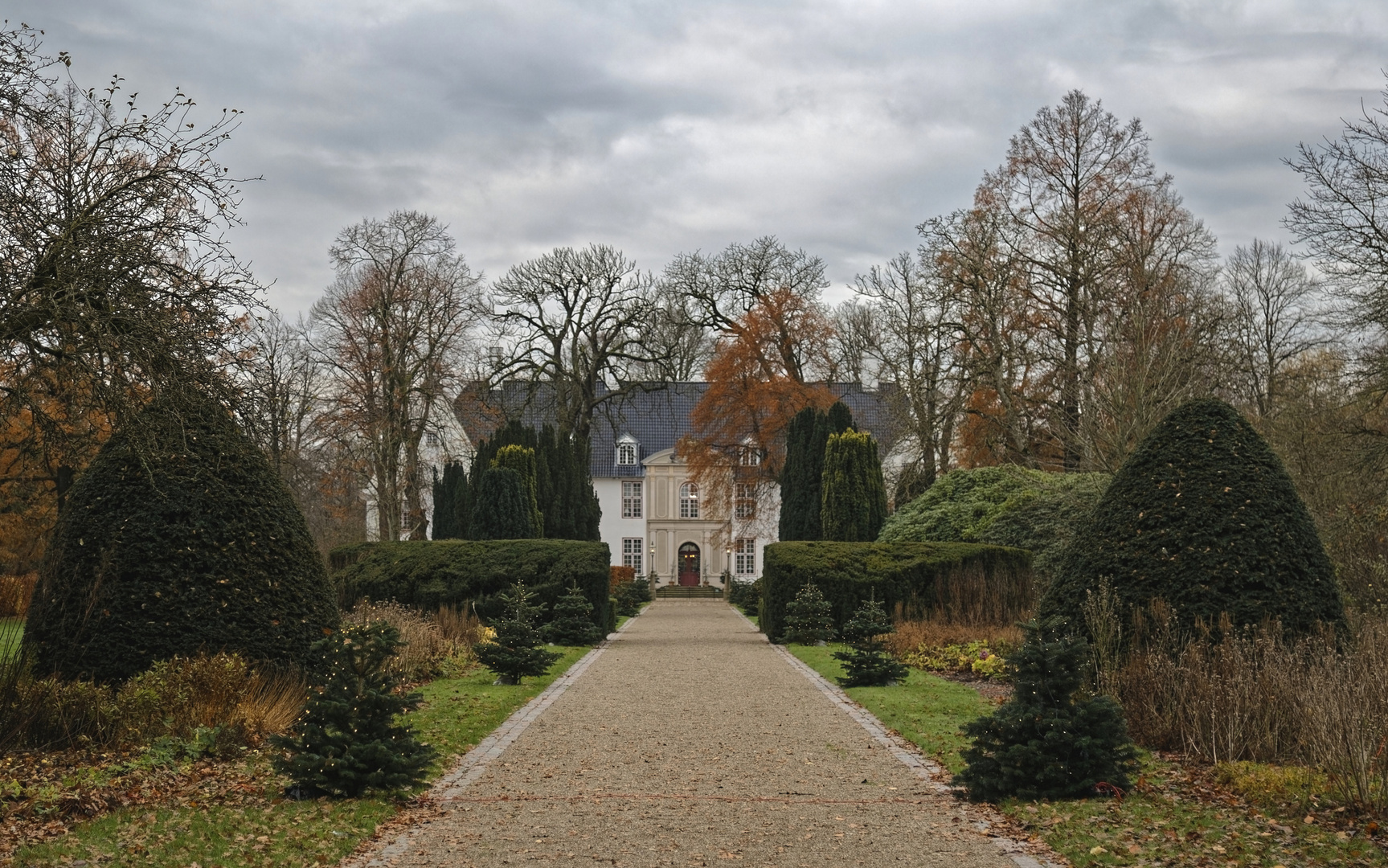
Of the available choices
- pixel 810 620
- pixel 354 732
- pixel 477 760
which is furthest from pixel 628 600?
pixel 354 732

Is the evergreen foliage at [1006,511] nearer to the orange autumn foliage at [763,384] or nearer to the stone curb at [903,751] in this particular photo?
the stone curb at [903,751]

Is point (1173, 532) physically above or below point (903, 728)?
above

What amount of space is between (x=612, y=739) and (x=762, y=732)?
4.42 ft

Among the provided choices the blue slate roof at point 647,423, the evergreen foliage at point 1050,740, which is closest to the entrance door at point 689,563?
the blue slate roof at point 647,423

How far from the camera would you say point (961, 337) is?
32594 mm

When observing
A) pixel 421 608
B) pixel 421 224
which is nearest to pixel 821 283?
pixel 421 224

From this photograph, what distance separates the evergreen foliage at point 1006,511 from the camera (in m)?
21.1

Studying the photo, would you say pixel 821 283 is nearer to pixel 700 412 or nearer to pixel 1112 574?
pixel 700 412

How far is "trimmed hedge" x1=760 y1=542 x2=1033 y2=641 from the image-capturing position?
19.8 meters

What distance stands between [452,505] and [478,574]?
41.3 feet

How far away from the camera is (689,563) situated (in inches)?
2343

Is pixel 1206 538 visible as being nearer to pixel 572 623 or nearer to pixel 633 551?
pixel 572 623

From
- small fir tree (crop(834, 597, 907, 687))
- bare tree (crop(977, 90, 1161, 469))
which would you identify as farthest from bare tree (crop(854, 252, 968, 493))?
small fir tree (crop(834, 597, 907, 687))

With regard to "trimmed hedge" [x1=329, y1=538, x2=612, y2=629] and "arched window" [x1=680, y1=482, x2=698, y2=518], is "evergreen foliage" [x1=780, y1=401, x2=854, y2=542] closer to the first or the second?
"trimmed hedge" [x1=329, y1=538, x2=612, y2=629]
